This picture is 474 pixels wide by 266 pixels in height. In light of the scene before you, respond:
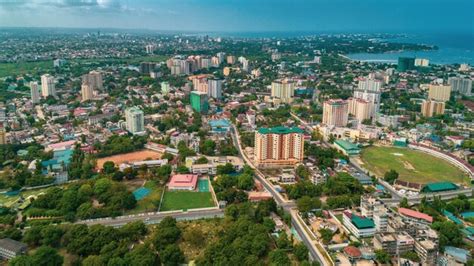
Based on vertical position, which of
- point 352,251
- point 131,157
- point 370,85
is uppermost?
point 370,85

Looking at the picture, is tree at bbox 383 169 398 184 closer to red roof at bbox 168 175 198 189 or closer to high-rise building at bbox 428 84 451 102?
red roof at bbox 168 175 198 189

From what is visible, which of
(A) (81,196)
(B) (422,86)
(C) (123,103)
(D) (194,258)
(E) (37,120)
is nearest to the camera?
(D) (194,258)

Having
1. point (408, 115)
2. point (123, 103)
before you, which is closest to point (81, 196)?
point (123, 103)

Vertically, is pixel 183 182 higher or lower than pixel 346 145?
lower

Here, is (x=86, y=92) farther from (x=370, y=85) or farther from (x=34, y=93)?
(x=370, y=85)

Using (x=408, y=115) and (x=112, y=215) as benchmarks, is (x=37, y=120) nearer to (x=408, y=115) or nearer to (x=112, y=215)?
(x=112, y=215)

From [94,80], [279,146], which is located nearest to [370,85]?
[279,146]
